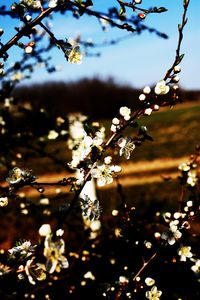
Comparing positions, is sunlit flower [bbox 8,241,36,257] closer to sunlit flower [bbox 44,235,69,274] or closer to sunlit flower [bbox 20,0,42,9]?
sunlit flower [bbox 44,235,69,274]

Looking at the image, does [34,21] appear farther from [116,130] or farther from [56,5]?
[116,130]

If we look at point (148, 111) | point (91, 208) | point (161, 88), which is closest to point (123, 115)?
point (148, 111)

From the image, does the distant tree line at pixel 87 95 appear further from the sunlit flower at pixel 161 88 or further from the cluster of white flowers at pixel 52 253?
the cluster of white flowers at pixel 52 253

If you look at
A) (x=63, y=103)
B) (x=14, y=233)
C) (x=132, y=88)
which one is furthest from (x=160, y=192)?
(x=132, y=88)

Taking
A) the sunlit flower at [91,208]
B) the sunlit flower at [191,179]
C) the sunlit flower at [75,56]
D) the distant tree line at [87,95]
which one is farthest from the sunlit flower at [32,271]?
the distant tree line at [87,95]

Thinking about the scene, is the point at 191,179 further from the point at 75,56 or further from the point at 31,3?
the point at 31,3

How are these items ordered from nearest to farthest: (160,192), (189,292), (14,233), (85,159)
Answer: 1. (85,159)
2. (189,292)
3. (14,233)
4. (160,192)
